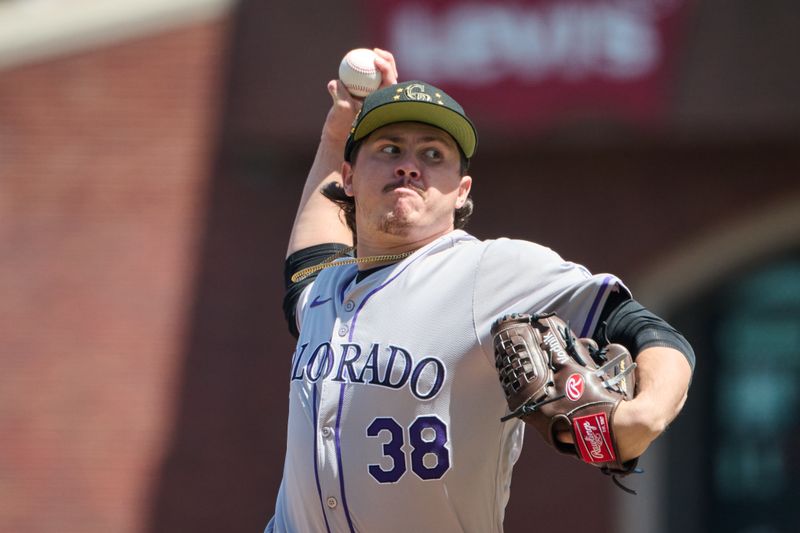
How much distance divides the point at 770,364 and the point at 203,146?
430 cm

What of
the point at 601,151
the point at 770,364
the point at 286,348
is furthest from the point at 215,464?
the point at 770,364

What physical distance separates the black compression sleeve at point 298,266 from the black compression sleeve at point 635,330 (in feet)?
3.36

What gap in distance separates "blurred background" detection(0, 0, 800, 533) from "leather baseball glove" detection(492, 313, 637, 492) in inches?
219

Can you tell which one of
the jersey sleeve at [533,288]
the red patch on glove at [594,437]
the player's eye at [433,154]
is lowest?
the red patch on glove at [594,437]

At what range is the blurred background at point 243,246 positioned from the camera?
332 inches

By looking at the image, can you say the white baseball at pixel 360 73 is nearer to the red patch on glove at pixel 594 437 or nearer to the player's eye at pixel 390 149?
the player's eye at pixel 390 149

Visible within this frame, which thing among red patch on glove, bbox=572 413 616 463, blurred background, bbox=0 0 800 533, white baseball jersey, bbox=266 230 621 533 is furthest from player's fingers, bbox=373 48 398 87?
blurred background, bbox=0 0 800 533

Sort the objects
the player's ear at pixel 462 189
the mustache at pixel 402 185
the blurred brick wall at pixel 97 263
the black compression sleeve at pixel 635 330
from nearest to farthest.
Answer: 1. the black compression sleeve at pixel 635 330
2. the mustache at pixel 402 185
3. the player's ear at pixel 462 189
4. the blurred brick wall at pixel 97 263

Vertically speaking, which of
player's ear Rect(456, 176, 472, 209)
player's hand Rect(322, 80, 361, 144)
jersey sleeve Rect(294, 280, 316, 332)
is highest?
player's hand Rect(322, 80, 361, 144)

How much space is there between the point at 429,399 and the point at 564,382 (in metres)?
0.41

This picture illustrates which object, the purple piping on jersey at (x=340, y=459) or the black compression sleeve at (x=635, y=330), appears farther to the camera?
the purple piping on jersey at (x=340, y=459)

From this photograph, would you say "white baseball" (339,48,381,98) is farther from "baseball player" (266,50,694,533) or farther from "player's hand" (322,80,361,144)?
"baseball player" (266,50,694,533)

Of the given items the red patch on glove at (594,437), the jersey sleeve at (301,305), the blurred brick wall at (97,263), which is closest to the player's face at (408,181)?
the jersey sleeve at (301,305)

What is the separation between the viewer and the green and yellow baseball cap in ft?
9.84
